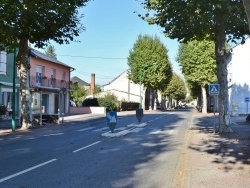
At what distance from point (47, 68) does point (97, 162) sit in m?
38.4

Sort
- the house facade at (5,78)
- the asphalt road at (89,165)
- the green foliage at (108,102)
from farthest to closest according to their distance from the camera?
the green foliage at (108,102) < the house facade at (5,78) < the asphalt road at (89,165)

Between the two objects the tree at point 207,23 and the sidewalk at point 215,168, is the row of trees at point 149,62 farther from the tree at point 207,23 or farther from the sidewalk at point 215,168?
the sidewalk at point 215,168

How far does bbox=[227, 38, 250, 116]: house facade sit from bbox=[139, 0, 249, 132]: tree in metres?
30.7

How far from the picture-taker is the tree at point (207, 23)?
18.4 m

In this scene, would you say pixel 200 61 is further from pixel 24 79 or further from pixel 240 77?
pixel 24 79

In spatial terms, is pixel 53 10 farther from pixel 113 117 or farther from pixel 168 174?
pixel 168 174

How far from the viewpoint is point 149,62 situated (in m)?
70.7

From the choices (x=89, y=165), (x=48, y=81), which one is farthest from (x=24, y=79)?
(x=48, y=81)

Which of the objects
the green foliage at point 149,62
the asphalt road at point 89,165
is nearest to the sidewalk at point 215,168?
the asphalt road at point 89,165

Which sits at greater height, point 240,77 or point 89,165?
point 240,77

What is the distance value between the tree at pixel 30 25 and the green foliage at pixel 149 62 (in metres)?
43.9

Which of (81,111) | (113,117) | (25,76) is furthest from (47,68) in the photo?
(113,117)

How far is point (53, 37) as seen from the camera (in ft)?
81.9

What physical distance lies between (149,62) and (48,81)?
86.1ft
